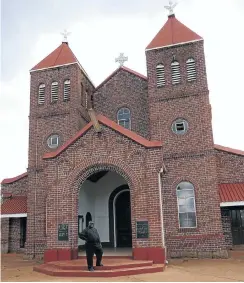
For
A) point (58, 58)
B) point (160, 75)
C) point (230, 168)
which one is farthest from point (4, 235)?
point (230, 168)

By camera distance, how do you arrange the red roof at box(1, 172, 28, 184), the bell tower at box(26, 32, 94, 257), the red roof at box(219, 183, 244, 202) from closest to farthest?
the red roof at box(219, 183, 244, 202)
the bell tower at box(26, 32, 94, 257)
the red roof at box(1, 172, 28, 184)

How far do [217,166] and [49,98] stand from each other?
1007 centimetres

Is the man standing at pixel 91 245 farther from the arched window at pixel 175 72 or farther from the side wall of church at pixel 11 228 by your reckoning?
the arched window at pixel 175 72

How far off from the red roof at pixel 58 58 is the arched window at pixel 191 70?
256 inches

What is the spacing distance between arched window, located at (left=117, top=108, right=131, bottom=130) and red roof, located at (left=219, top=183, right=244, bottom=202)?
6148 mm

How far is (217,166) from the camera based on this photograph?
1678 cm

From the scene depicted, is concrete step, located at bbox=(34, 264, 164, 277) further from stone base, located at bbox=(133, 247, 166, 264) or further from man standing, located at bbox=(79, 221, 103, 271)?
stone base, located at bbox=(133, 247, 166, 264)

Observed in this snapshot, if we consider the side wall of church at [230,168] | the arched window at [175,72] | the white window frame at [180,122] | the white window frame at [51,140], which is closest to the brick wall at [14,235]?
the white window frame at [51,140]

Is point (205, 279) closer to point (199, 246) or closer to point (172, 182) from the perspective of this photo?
point (199, 246)

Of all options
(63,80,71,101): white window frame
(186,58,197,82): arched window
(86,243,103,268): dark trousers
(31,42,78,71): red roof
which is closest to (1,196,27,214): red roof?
(63,80,71,101): white window frame

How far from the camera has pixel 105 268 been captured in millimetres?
10797

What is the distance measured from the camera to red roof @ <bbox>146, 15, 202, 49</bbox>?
18.3 metres

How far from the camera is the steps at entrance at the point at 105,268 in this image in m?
10.5

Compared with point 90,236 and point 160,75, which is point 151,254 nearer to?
point 90,236
